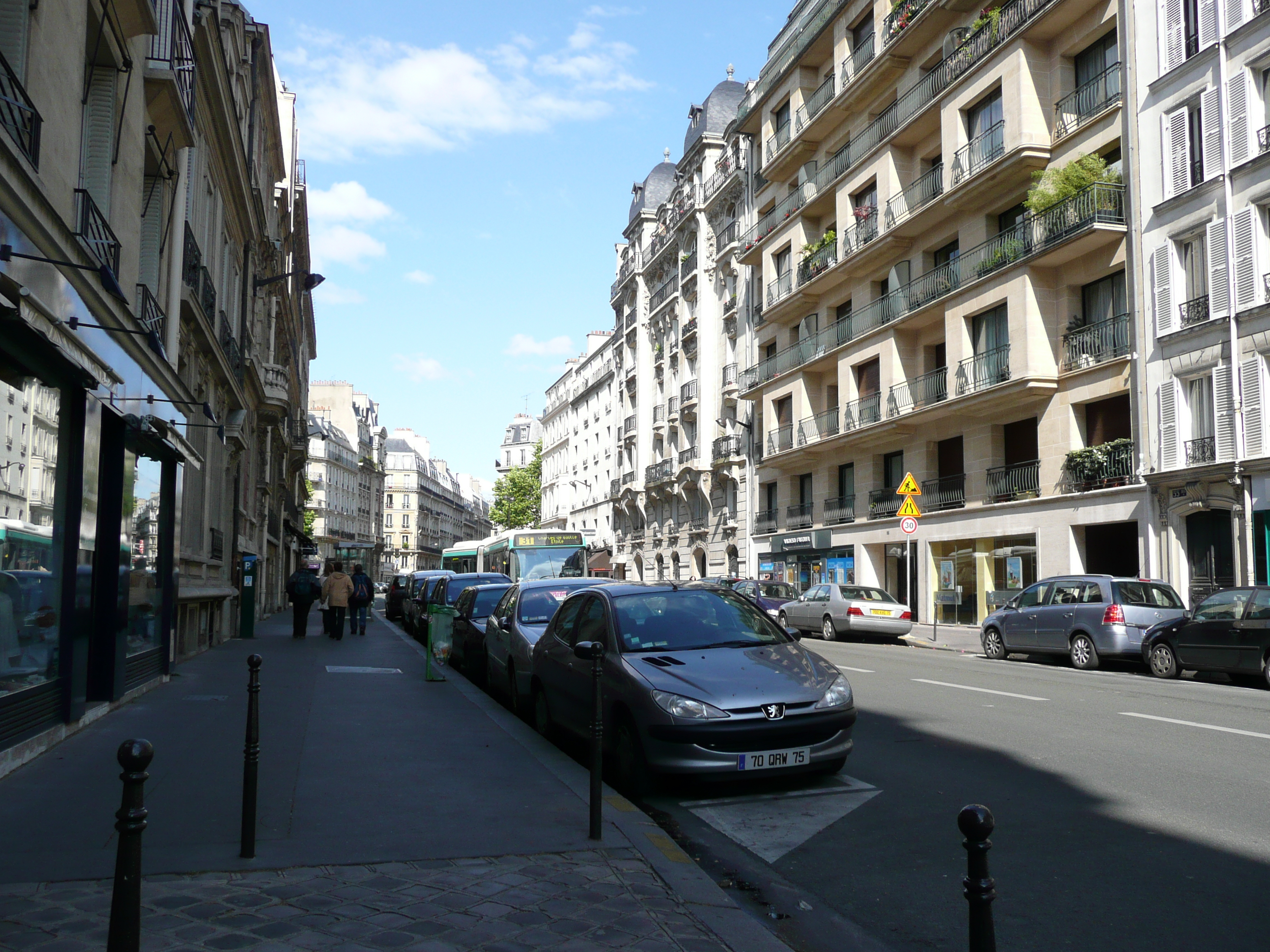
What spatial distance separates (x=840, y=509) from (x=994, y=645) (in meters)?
17.2

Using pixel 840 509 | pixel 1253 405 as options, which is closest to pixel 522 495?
pixel 840 509

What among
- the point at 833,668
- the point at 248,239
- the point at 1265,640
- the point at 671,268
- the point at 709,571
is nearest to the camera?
the point at 833,668

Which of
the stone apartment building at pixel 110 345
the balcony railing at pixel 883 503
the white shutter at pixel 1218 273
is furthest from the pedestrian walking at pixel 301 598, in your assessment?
the white shutter at pixel 1218 273

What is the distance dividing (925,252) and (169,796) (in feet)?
96.5

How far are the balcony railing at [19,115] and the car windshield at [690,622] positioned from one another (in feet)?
18.2

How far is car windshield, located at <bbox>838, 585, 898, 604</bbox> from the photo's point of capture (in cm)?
2589

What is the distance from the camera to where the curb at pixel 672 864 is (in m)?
4.50

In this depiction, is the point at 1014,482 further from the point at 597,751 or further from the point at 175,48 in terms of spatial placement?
the point at 597,751

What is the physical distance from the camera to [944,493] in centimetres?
3072

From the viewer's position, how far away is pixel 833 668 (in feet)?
26.4

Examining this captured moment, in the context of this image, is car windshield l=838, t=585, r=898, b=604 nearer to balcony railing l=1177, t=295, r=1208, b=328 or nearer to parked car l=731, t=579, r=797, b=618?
parked car l=731, t=579, r=797, b=618

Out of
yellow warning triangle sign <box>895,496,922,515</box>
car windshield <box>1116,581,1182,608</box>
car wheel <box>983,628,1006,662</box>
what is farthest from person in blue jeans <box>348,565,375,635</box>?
car windshield <box>1116,581,1182,608</box>

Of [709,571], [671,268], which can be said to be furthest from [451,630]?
[671,268]

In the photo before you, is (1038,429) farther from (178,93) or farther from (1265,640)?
(178,93)
